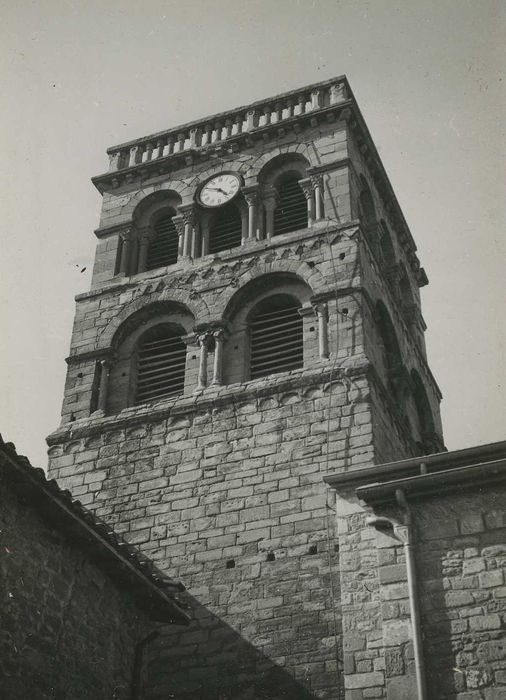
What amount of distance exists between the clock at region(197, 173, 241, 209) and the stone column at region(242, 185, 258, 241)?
38cm

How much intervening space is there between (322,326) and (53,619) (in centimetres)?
827

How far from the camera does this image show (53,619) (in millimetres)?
11492

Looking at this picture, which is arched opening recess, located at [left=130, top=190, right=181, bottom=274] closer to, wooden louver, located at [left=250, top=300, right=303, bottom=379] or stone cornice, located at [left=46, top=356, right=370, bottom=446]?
wooden louver, located at [left=250, top=300, right=303, bottom=379]

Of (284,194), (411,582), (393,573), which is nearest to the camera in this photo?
(411,582)

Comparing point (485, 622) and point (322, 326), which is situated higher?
point (322, 326)

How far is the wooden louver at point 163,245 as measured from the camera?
21.8 m

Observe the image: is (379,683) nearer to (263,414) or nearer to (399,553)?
(399,553)

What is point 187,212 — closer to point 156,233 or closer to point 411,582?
point 156,233

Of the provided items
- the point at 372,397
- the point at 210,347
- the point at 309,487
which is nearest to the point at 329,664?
the point at 309,487

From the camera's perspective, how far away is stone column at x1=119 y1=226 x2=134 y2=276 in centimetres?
2162

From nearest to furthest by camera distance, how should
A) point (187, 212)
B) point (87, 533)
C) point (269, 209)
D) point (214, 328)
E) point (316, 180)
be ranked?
point (87, 533), point (214, 328), point (316, 180), point (269, 209), point (187, 212)

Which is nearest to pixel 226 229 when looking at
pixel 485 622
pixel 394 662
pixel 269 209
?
pixel 269 209

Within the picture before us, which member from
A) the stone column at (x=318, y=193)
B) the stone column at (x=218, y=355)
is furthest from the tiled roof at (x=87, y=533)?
the stone column at (x=318, y=193)

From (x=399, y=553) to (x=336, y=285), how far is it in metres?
8.34
